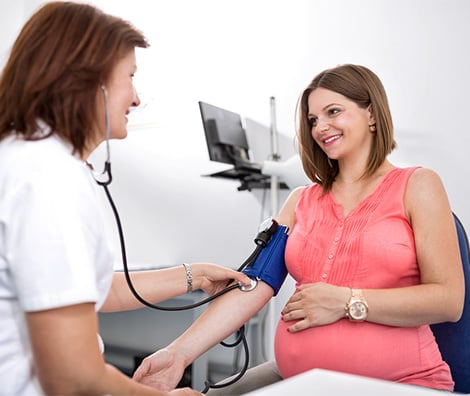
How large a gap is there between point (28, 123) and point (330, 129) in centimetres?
95

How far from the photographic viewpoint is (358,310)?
119 cm

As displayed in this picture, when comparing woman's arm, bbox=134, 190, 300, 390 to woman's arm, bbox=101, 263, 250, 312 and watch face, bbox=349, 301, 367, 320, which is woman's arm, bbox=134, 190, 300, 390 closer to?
woman's arm, bbox=101, 263, 250, 312

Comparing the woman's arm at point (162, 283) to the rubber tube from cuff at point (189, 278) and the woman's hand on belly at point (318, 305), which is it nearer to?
the rubber tube from cuff at point (189, 278)

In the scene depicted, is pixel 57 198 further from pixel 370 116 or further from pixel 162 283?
pixel 370 116

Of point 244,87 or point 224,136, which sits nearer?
point 224,136

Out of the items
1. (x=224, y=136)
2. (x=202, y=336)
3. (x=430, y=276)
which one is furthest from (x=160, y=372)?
(x=224, y=136)

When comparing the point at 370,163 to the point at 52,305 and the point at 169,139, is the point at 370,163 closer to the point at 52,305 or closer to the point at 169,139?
the point at 52,305

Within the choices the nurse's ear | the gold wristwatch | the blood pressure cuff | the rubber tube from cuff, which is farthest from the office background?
the rubber tube from cuff

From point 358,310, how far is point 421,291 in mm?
148

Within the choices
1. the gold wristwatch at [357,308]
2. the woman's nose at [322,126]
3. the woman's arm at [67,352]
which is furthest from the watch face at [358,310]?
the woman's arm at [67,352]

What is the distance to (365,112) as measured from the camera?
60.1 inches

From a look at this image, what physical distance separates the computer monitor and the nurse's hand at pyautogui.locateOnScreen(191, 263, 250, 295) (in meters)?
1.06

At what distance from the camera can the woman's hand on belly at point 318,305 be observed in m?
1.21

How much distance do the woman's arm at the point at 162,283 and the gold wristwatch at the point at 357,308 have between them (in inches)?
12.4
